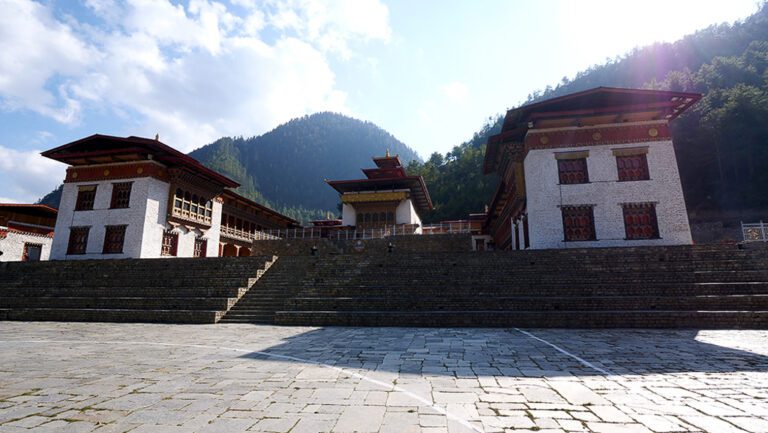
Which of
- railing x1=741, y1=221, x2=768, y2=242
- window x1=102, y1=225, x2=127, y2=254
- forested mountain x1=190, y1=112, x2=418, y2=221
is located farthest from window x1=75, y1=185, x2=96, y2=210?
forested mountain x1=190, y1=112, x2=418, y2=221

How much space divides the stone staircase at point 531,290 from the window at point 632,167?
200 inches

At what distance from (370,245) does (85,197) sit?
19608 millimetres

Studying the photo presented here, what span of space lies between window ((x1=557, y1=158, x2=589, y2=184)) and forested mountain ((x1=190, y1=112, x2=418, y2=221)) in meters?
98.0

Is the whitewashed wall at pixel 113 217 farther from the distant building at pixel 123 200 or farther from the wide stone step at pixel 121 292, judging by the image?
the wide stone step at pixel 121 292

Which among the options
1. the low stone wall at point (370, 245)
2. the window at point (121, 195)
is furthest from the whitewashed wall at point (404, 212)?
the window at point (121, 195)

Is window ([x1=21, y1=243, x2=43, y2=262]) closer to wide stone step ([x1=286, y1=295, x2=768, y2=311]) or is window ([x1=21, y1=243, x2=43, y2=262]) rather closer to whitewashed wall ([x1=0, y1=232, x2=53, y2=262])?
whitewashed wall ([x1=0, y1=232, x2=53, y2=262])

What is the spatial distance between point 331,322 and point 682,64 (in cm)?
9269

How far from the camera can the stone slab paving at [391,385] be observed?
11.7ft

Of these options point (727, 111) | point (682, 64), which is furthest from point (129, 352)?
point (682, 64)

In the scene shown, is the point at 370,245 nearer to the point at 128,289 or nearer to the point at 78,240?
the point at 128,289

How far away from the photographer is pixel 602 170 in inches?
752

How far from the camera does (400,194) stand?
33031mm

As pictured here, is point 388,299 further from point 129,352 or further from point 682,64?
point 682,64

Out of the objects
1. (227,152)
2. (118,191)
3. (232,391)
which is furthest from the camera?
(227,152)
